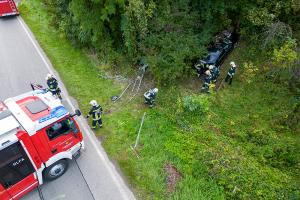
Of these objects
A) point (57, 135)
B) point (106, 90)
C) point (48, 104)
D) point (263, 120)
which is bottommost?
point (263, 120)

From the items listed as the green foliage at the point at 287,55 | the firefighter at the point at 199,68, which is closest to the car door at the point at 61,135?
the firefighter at the point at 199,68

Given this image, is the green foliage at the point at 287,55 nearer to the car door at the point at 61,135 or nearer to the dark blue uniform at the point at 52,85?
the car door at the point at 61,135

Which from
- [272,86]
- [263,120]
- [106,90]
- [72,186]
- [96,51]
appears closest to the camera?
[72,186]

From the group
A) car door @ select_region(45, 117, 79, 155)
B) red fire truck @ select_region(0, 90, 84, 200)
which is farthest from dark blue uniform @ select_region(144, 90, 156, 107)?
car door @ select_region(45, 117, 79, 155)

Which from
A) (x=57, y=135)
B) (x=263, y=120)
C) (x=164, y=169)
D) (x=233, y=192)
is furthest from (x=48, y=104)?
(x=263, y=120)

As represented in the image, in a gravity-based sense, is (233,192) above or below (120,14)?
below

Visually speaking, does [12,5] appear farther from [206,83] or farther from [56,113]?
[206,83]

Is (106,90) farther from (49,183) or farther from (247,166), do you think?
(247,166)
